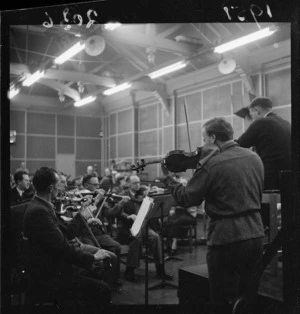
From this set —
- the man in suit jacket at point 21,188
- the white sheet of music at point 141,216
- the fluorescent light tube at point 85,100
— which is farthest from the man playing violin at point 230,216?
the fluorescent light tube at point 85,100

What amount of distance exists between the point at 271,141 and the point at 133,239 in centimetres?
333

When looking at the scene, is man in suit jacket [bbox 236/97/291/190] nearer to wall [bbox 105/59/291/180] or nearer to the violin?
the violin

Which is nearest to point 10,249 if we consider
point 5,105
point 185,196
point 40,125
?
point 5,105

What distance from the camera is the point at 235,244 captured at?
295 centimetres

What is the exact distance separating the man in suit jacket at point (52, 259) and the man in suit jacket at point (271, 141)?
6.13 feet

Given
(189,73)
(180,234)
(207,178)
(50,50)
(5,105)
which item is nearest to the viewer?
(207,178)

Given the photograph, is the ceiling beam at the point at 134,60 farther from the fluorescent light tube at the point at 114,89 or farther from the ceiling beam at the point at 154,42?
the ceiling beam at the point at 154,42

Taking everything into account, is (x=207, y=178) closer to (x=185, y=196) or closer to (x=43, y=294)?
(x=185, y=196)

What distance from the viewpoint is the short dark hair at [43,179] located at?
11.4ft

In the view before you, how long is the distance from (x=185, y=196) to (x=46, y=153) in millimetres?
12593

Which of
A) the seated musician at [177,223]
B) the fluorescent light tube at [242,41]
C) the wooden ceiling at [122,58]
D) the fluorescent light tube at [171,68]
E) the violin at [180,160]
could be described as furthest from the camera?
the fluorescent light tube at [171,68]

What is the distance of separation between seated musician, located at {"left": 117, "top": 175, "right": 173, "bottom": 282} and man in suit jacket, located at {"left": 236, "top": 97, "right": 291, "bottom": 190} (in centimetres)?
270

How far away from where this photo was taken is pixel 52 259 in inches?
131

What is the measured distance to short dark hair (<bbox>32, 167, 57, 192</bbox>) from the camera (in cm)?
346
